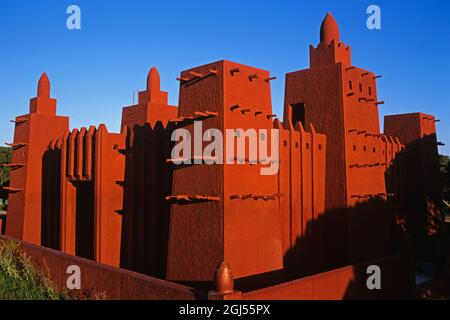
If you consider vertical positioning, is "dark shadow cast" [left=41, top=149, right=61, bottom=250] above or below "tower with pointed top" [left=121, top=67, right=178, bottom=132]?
below

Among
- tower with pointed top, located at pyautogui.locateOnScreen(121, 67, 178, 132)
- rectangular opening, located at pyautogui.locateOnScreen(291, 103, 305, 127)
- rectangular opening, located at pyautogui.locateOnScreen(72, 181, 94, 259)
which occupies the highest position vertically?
tower with pointed top, located at pyautogui.locateOnScreen(121, 67, 178, 132)

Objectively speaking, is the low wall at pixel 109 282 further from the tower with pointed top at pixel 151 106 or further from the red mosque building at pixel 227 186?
the tower with pointed top at pixel 151 106

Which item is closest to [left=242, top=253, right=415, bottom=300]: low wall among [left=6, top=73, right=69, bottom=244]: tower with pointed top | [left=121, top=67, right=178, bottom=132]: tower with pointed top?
[left=121, top=67, right=178, bottom=132]: tower with pointed top

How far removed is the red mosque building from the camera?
961 cm

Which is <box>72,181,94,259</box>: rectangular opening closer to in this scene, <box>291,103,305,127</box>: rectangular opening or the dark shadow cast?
the dark shadow cast

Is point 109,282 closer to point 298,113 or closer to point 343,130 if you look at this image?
point 343,130

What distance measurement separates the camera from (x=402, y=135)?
61.4ft

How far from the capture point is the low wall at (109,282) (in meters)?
7.48

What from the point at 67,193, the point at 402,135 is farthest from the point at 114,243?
the point at 402,135

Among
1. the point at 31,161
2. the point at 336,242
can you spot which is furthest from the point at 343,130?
the point at 31,161

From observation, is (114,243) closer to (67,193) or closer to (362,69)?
(67,193)

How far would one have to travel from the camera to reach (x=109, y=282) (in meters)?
8.65

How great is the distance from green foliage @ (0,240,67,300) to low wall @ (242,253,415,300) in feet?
16.2
